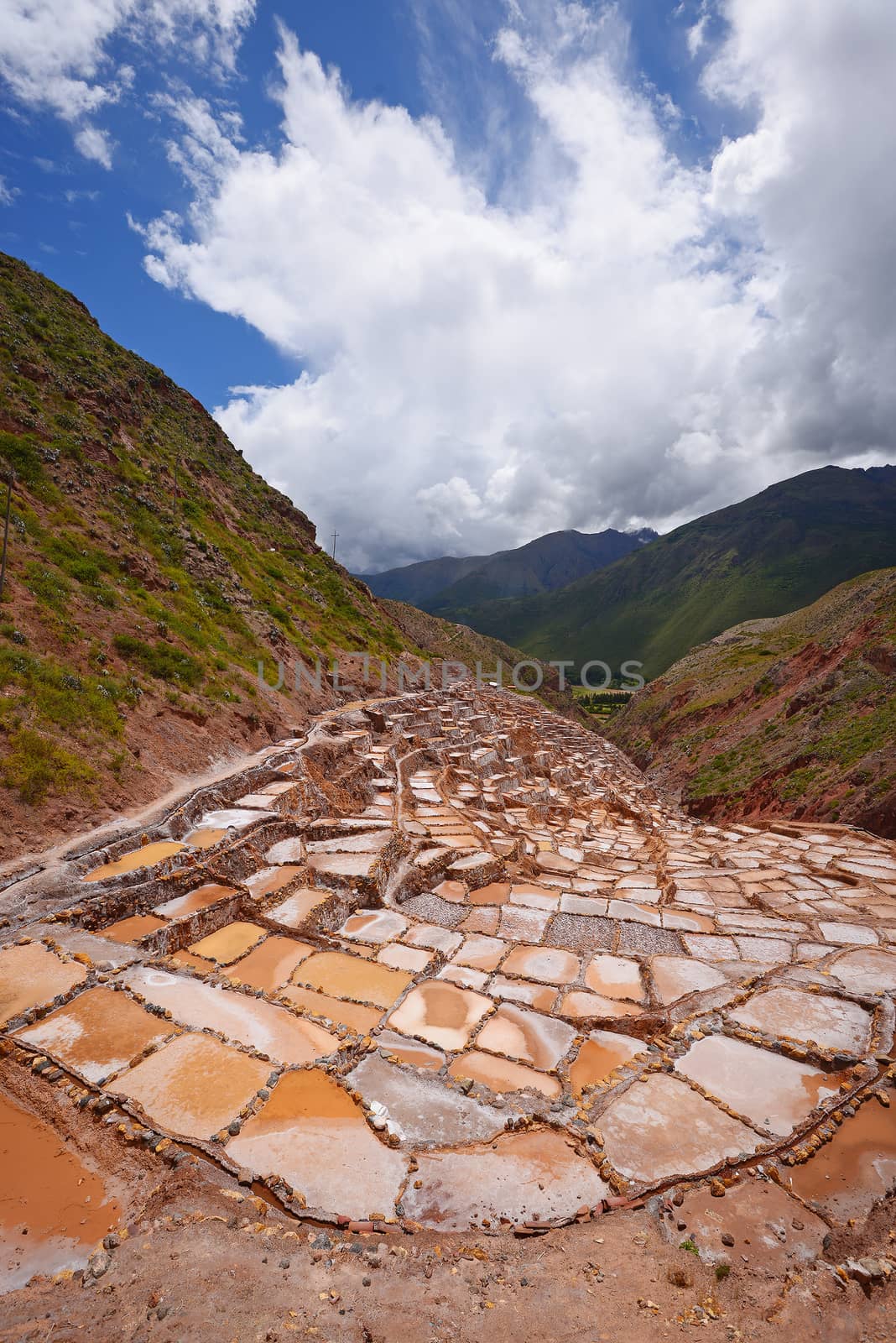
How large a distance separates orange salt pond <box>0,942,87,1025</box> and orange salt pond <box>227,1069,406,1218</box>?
2.66 meters

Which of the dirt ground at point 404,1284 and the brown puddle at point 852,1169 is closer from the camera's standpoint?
the dirt ground at point 404,1284

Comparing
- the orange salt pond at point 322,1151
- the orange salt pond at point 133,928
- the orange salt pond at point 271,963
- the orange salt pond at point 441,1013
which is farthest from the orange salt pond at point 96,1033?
the orange salt pond at point 441,1013

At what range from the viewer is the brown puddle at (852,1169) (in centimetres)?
433

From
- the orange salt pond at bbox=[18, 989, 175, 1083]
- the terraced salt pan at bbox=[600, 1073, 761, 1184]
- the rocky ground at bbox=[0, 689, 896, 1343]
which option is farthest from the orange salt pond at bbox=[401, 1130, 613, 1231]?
the orange salt pond at bbox=[18, 989, 175, 1083]

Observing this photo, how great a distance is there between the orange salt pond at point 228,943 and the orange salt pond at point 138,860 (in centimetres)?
145

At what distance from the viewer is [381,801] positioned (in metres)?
13.9

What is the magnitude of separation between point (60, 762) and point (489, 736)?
17.8 m

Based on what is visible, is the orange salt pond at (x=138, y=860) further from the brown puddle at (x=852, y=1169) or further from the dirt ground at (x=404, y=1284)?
the brown puddle at (x=852, y=1169)

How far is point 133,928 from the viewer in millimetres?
7129

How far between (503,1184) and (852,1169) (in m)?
2.96

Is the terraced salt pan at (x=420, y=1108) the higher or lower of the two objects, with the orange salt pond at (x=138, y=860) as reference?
lower

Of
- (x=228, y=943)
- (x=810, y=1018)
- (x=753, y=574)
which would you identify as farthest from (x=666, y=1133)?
(x=753, y=574)

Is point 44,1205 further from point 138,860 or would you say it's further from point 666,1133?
point 138,860

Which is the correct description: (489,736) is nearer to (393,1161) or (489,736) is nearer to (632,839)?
(632,839)
